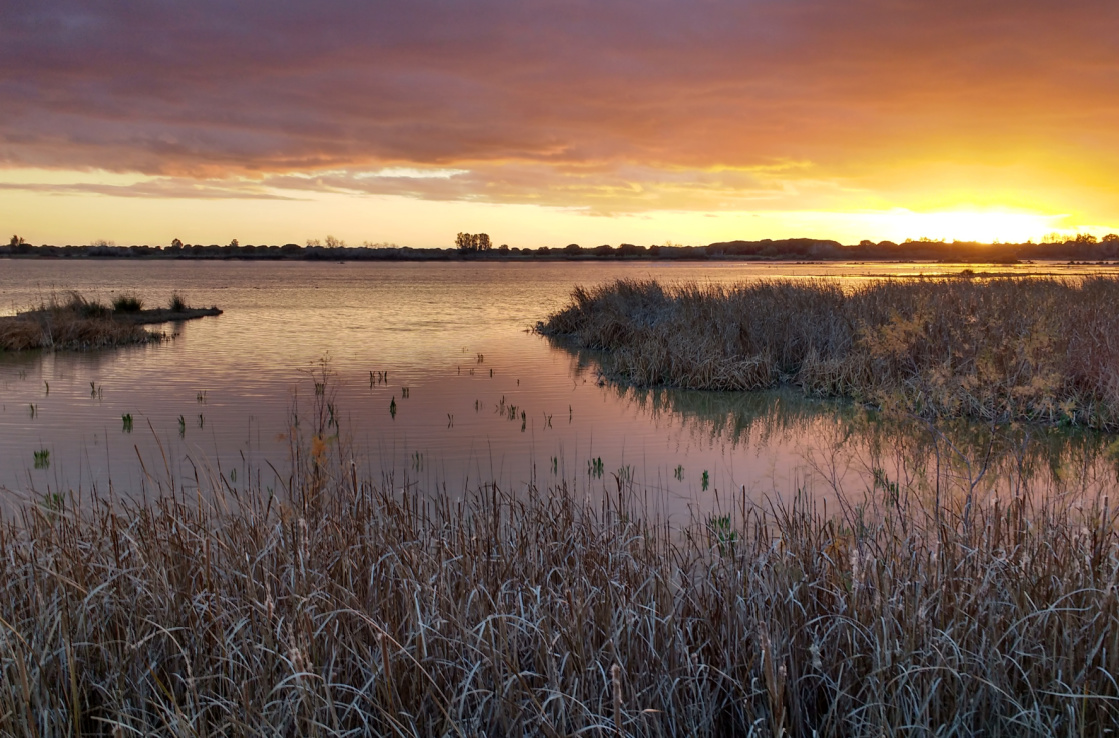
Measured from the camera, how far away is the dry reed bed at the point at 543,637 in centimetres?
321

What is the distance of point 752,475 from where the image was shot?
29.7 ft

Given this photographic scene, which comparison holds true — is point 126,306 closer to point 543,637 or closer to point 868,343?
point 868,343

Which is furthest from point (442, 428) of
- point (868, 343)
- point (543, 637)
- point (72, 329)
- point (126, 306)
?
point (126, 306)

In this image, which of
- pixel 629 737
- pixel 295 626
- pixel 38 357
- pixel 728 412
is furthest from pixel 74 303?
pixel 629 737

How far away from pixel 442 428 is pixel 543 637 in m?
8.30

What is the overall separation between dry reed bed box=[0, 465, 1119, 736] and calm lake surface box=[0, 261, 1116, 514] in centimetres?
103

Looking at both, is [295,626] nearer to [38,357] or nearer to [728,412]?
[728,412]

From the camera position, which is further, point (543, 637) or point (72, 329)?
point (72, 329)

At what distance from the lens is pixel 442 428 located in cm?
1162

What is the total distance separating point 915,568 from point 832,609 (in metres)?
0.61

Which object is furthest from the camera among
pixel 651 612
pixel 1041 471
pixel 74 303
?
pixel 74 303

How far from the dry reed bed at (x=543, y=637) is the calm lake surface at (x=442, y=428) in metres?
1.03

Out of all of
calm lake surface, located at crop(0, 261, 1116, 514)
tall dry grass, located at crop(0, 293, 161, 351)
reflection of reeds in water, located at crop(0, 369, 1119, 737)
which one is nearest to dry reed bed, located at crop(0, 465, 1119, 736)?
reflection of reeds in water, located at crop(0, 369, 1119, 737)

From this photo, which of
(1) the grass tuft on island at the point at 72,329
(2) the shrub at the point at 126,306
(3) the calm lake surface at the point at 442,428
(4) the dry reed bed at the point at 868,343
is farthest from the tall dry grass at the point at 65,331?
(4) the dry reed bed at the point at 868,343
